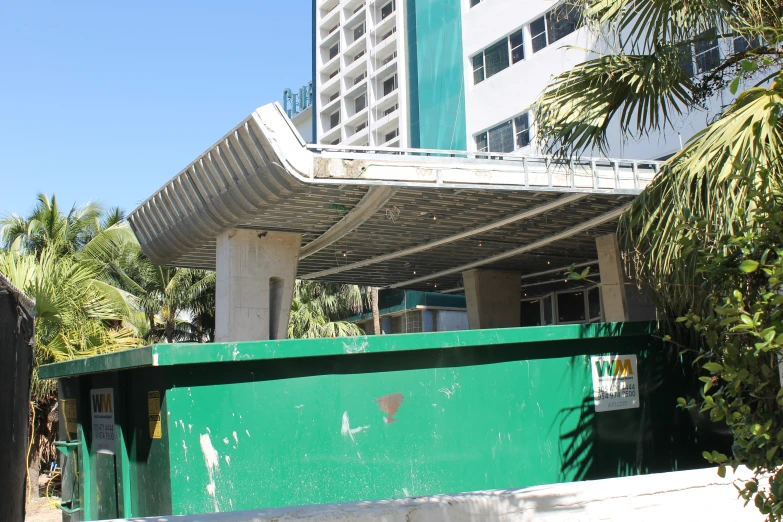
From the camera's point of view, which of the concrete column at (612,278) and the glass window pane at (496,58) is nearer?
the concrete column at (612,278)

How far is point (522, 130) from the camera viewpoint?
2944cm

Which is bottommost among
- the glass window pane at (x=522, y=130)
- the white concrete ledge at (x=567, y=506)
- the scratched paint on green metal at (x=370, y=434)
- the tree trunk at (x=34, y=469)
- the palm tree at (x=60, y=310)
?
the tree trunk at (x=34, y=469)

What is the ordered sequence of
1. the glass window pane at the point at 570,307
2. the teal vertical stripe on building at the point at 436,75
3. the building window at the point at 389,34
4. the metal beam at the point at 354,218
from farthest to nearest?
the building window at the point at 389,34, the teal vertical stripe on building at the point at 436,75, the glass window pane at the point at 570,307, the metal beam at the point at 354,218

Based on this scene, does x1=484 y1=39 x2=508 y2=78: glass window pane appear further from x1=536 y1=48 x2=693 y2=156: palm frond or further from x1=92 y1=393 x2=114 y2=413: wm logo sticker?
x1=92 y1=393 x2=114 y2=413: wm logo sticker

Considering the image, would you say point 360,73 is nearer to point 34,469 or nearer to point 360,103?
point 360,103

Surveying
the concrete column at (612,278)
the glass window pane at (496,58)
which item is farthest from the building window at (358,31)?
the concrete column at (612,278)

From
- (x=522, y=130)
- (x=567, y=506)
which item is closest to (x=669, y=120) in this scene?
(x=567, y=506)

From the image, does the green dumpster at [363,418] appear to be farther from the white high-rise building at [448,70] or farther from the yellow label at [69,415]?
the white high-rise building at [448,70]

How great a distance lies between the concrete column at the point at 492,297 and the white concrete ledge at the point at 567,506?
19822 millimetres

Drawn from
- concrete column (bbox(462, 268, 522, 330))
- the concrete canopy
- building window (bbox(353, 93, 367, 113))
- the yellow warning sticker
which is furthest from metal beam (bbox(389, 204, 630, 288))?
building window (bbox(353, 93, 367, 113))

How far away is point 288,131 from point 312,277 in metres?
12.2

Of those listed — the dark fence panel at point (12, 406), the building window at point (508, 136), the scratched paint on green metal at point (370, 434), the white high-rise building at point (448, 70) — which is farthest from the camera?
the building window at point (508, 136)

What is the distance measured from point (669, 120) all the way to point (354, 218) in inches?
436

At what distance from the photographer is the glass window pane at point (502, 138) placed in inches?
1185
